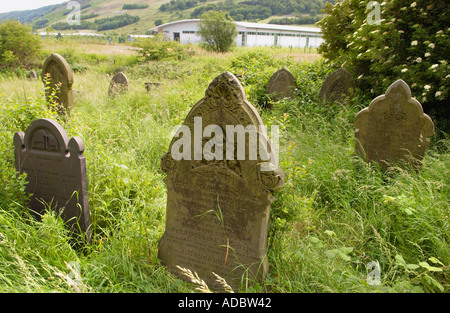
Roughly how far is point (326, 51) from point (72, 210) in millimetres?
7903

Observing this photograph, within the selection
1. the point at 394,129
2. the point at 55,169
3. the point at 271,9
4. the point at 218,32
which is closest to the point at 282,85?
the point at 394,129

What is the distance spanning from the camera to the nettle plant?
522 centimetres

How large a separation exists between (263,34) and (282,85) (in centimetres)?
3610

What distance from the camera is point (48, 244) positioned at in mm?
2674

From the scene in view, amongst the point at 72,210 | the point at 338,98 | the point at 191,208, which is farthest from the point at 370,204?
the point at 338,98

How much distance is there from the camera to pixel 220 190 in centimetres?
254

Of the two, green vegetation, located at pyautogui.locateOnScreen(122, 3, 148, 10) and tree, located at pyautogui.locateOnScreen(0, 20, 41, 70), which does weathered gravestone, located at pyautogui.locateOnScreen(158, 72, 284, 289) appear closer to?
tree, located at pyautogui.locateOnScreen(0, 20, 41, 70)

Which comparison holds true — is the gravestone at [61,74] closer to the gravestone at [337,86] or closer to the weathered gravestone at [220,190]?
the weathered gravestone at [220,190]

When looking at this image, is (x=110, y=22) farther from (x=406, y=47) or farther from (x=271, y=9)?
(x=406, y=47)

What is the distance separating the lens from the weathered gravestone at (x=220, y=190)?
2.35 meters
